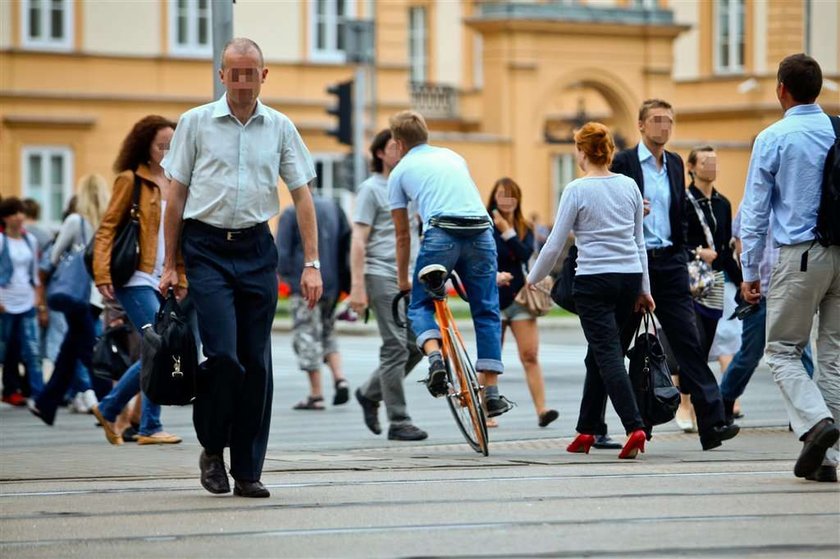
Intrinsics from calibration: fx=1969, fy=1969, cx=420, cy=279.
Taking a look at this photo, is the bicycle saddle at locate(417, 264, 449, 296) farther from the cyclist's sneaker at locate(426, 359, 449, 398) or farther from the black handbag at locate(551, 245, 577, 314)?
the black handbag at locate(551, 245, 577, 314)

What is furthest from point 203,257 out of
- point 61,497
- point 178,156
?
point 61,497

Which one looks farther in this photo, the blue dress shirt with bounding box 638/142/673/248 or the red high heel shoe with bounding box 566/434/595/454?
the blue dress shirt with bounding box 638/142/673/248

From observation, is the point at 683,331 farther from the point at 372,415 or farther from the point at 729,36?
the point at 729,36

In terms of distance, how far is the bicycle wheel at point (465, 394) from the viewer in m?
10.8

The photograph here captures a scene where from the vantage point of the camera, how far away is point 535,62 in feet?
159

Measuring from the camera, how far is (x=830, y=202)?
30.0 ft

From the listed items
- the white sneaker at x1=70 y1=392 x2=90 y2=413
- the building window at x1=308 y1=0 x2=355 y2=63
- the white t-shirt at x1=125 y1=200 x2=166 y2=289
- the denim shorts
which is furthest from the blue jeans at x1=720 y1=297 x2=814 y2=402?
the building window at x1=308 y1=0 x2=355 y2=63

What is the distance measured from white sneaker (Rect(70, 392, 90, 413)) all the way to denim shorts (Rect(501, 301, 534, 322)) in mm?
3954

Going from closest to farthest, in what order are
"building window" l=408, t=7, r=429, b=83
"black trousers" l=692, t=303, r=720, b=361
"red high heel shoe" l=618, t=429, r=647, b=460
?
"red high heel shoe" l=618, t=429, r=647, b=460 → "black trousers" l=692, t=303, r=720, b=361 → "building window" l=408, t=7, r=429, b=83

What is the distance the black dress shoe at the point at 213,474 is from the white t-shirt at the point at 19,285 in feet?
27.8

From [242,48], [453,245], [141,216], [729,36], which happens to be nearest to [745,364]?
[453,245]

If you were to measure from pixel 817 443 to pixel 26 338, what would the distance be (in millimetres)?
9688

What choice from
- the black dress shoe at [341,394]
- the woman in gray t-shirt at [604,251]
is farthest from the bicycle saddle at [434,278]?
the black dress shoe at [341,394]

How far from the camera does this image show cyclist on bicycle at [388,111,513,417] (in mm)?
11141
